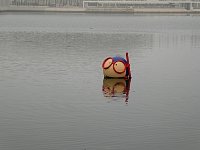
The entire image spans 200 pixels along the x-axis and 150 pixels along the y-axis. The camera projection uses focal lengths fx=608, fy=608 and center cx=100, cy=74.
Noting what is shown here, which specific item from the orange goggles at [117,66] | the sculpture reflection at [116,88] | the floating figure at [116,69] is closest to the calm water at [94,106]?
the sculpture reflection at [116,88]

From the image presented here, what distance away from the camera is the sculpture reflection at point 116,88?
25.3 meters

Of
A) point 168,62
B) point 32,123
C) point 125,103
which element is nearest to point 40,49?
point 168,62

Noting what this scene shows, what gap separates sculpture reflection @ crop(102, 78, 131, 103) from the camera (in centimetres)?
2528

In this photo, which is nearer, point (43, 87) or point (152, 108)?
point (152, 108)

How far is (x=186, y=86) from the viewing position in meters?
27.8

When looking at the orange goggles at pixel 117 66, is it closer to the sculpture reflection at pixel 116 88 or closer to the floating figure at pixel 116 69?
the floating figure at pixel 116 69

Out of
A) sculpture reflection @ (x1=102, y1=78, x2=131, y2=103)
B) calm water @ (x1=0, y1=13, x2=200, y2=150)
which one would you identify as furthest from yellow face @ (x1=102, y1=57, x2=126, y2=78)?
calm water @ (x1=0, y1=13, x2=200, y2=150)

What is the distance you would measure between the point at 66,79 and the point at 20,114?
29.4ft

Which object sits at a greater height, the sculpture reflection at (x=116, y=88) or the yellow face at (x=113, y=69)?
the yellow face at (x=113, y=69)

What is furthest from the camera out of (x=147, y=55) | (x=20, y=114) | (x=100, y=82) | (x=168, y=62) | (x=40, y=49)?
(x=40, y=49)

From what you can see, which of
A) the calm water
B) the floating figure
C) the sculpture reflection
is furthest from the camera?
the floating figure

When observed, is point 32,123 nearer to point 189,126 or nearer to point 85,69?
point 189,126

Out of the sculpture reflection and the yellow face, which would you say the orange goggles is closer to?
the yellow face

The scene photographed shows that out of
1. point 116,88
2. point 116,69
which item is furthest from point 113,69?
point 116,88
